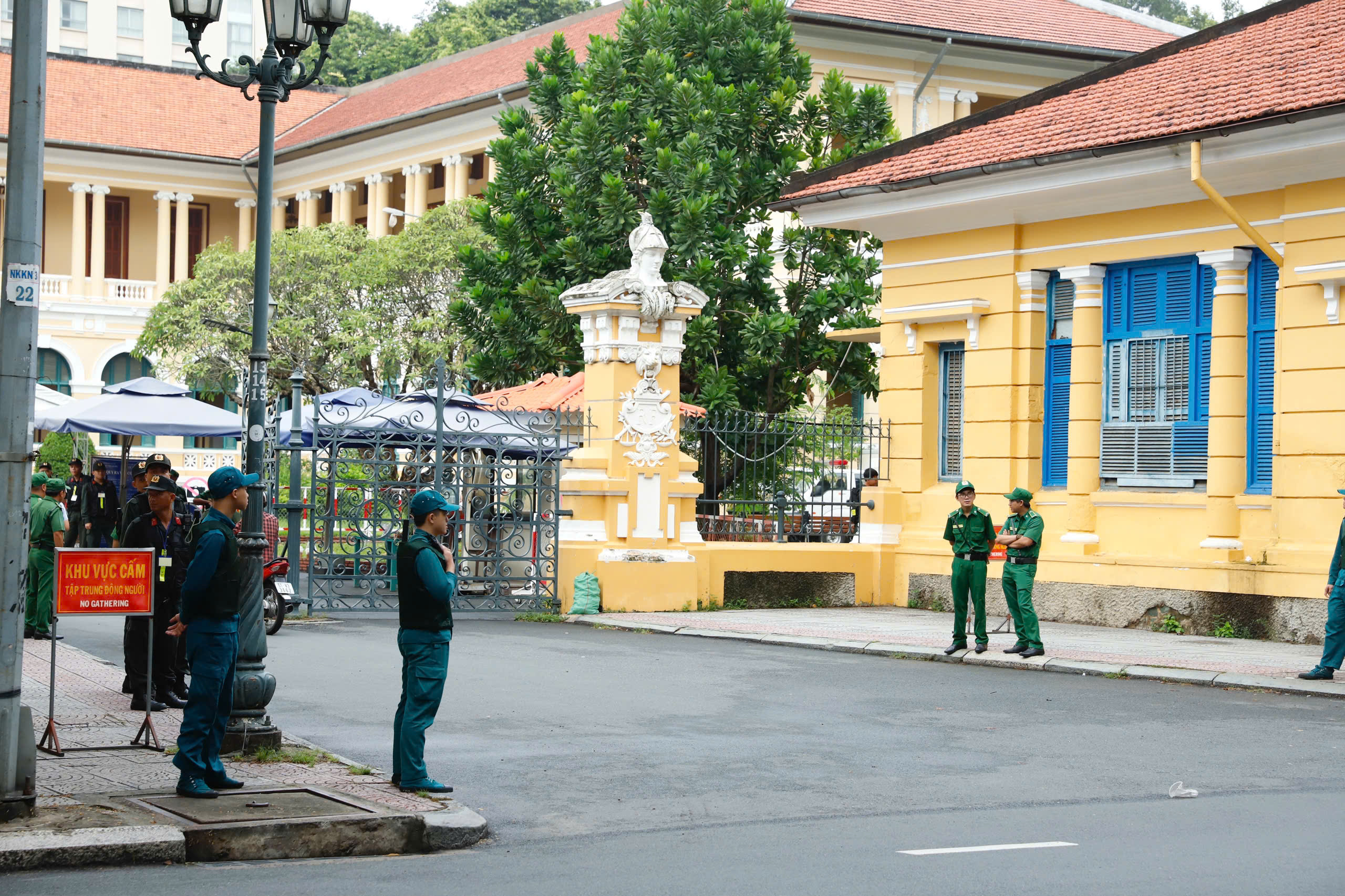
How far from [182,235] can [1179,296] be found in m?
47.8

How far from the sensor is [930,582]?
2145cm

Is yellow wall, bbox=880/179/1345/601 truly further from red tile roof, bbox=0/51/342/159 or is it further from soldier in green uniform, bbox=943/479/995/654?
red tile roof, bbox=0/51/342/159

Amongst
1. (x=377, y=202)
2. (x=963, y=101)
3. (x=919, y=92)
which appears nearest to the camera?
(x=919, y=92)

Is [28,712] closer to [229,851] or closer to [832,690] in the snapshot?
[229,851]

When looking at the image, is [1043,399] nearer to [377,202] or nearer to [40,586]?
[40,586]

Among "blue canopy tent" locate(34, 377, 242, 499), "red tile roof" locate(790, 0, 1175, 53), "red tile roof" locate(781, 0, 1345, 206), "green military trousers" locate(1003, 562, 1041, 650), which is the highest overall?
"red tile roof" locate(790, 0, 1175, 53)

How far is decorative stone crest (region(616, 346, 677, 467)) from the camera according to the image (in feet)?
67.3

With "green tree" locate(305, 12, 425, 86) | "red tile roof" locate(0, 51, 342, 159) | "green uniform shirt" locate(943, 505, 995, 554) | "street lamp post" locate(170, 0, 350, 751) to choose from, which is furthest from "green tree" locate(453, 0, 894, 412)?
"green tree" locate(305, 12, 425, 86)

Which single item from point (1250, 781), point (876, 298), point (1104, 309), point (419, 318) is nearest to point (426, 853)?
point (1250, 781)

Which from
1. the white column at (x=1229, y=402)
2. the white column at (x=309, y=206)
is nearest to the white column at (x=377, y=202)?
the white column at (x=309, y=206)

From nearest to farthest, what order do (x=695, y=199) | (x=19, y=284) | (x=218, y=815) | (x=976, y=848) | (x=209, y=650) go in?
1. (x=976, y=848)
2. (x=19, y=284)
3. (x=218, y=815)
4. (x=209, y=650)
5. (x=695, y=199)

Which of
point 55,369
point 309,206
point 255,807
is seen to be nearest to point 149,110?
point 309,206

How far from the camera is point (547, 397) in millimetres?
23812

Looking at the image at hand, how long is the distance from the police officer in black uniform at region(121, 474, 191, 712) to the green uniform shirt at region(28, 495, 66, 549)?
157 inches
